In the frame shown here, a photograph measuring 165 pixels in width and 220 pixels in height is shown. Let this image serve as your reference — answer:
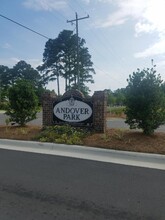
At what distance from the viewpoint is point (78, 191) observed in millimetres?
5586

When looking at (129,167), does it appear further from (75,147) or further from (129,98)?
(129,98)

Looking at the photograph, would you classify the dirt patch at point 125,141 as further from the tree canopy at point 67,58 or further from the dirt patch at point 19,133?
the tree canopy at point 67,58

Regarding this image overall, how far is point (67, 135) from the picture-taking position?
11.3 metres

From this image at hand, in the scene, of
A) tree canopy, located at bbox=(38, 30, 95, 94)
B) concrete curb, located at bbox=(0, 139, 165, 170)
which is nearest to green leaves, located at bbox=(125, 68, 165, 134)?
concrete curb, located at bbox=(0, 139, 165, 170)

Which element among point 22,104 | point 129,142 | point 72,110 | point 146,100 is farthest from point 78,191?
point 22,104

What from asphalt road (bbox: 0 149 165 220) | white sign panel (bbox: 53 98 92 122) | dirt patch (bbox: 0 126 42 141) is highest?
white sign panel (bbox: 53 98 92 122)

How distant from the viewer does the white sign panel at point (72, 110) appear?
12141 millimetres

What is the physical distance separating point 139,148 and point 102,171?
2.42 meters

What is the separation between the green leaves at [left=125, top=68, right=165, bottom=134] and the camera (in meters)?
10.2

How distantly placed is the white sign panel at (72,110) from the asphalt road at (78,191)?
14.0ft

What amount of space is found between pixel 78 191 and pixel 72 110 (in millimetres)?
7010

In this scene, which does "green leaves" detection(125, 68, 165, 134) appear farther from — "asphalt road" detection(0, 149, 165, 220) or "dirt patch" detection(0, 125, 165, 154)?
"asphalt road" detection(0, 149, 165, 220)

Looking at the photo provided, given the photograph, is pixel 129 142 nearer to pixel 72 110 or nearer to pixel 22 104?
pixel 72 110

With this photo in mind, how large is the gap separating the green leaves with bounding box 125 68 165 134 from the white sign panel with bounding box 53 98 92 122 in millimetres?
2146
